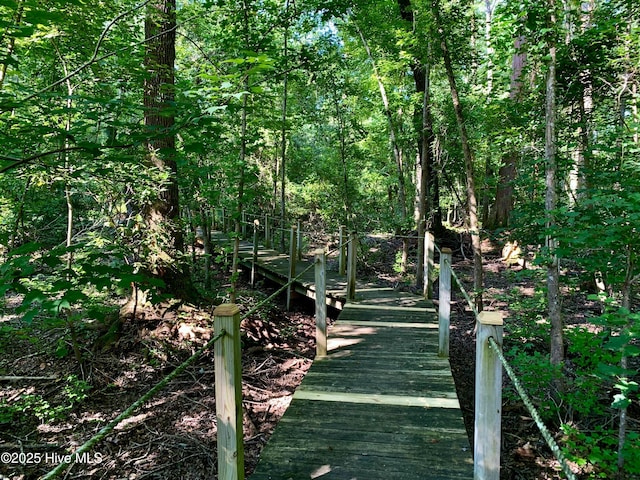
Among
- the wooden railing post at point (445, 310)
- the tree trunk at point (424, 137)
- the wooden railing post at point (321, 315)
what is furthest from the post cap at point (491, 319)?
the tree trunk at point (424, 137)

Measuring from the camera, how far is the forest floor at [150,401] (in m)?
3.86

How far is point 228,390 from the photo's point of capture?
7.14 feet

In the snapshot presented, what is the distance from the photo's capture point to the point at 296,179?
15.9 metres

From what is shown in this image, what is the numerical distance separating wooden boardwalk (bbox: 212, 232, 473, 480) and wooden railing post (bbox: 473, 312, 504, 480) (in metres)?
0.75

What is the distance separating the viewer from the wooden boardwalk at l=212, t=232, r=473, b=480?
2.75 m

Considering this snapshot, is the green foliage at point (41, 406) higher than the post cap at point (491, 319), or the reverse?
the post cap at point (491, 319)

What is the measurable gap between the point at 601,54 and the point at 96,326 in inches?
311

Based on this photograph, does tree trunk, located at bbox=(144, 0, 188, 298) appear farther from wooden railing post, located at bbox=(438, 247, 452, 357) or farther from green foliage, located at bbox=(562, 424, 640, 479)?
green foliage, located at bbox=(562, 424, 640, 479)

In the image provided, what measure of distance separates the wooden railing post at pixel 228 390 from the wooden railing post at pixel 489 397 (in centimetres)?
127

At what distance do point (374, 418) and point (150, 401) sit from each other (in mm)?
2888

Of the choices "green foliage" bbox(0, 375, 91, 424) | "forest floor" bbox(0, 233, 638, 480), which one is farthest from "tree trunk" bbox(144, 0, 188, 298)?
"green foliage" bbox(0, 375, 91, 424)

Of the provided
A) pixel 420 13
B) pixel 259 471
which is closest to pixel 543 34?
pixel 420 13

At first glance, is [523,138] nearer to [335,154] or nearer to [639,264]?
[639,264]

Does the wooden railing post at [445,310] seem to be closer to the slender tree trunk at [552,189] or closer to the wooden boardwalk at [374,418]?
the wooden boardwalk at [374,418]
